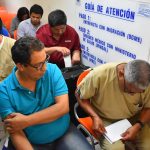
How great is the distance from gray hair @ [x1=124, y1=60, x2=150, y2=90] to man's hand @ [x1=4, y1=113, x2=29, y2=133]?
0.70 metres

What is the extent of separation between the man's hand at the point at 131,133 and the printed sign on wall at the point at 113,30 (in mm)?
555

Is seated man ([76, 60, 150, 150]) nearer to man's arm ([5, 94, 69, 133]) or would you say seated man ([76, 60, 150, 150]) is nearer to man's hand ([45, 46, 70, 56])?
man's arm ([5, 94, 69, 133])

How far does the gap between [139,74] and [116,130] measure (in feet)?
1.60

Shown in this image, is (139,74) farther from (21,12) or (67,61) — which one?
(21,12)

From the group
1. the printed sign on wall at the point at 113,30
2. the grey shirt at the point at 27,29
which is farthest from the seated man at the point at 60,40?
the grey shirt at the point at 27,29

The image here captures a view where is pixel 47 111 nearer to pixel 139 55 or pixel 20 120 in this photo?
pixel 20 120

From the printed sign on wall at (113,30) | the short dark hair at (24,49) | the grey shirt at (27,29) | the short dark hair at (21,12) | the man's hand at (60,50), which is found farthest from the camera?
the short dark hair at (21,12)

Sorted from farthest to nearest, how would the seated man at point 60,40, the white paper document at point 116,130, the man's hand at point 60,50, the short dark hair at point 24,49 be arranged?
the seated man at point 60,40 → the man's hand at point 60,50 → the white paper document at point 116,130 → the short dark hair at point 24,49

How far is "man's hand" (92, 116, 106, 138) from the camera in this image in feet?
5.65

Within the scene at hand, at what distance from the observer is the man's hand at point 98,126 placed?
172 centimetres

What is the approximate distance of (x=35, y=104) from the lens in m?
1.58

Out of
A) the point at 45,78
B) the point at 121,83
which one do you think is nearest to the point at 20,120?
the point at 45,78

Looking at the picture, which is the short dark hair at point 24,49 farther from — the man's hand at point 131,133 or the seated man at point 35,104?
the man's hand at point 131,133

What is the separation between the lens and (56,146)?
1.65 metres
